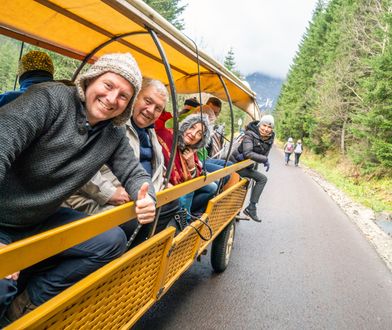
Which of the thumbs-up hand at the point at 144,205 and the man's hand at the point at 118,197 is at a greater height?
the thumbs-up hand at the point at 144,205

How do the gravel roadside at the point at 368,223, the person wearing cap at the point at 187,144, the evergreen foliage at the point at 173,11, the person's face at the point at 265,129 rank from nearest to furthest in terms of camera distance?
the person wearing cap at the point at 187,144
the person's face at the point at 265,129
the gravel roadside at the point at 368,223
the evergreen foliage at the point at 173,11

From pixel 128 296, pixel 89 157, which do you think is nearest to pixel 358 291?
pixel 128 296

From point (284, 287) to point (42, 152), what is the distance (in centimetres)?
391

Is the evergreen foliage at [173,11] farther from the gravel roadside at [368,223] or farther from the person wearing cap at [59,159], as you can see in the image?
the person wearing cap at [59,159]

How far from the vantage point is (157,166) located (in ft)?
9.65

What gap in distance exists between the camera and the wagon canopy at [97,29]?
83.7 inches

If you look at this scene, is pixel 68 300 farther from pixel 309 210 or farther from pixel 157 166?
pixel 309 210

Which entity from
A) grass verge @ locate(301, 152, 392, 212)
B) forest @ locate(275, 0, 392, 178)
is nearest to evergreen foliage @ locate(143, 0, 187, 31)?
forest @ locate(275, 0, 392, 178)

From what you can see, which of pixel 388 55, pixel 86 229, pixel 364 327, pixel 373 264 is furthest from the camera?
pixel 388 55

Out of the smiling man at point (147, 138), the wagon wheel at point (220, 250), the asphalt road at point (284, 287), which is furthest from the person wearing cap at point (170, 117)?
the asphalt road at point (284, 287)

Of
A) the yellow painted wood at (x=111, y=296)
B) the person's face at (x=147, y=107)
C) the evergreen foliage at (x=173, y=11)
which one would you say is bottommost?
the yellow painted wood at (x=111, y=296)

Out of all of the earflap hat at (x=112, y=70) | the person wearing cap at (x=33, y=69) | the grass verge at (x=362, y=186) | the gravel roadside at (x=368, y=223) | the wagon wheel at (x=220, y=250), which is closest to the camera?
the earflap hat at (x=112, y=70)

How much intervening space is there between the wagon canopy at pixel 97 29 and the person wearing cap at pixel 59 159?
34 centimetres

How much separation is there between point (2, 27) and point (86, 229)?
2.53 meters
